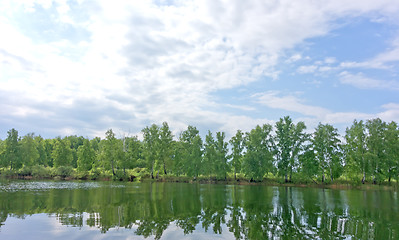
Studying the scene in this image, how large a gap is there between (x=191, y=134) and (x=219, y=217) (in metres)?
74.9

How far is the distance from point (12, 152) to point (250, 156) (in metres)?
84.4

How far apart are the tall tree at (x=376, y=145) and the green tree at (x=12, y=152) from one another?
114624mm

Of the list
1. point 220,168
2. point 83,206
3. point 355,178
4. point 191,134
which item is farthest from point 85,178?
point 355,178

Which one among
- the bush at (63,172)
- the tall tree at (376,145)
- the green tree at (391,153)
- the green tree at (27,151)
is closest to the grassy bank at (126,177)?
the bush at (63,172)

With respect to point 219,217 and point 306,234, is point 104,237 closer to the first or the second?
point 219,217

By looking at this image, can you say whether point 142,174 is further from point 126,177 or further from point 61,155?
point 61,155

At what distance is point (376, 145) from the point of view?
233 feet

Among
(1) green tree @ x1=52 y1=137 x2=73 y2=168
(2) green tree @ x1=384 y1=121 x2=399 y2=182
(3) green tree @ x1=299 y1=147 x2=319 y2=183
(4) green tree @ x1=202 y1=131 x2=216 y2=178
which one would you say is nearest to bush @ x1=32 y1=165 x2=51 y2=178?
(1) green tree @ x1=52 y1=137 x2=73 y2=168

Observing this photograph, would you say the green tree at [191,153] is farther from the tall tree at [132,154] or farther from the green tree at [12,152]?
the green tree at [12,152]

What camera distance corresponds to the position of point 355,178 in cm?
6975

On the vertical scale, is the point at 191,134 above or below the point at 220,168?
above

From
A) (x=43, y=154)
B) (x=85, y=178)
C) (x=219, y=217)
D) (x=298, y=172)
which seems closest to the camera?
(x=219, y=217)

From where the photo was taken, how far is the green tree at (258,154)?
7650cm

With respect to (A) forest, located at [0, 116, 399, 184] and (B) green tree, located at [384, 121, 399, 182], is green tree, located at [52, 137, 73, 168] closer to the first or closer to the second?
(A) forest, located at [0, 116, 399, 184]
